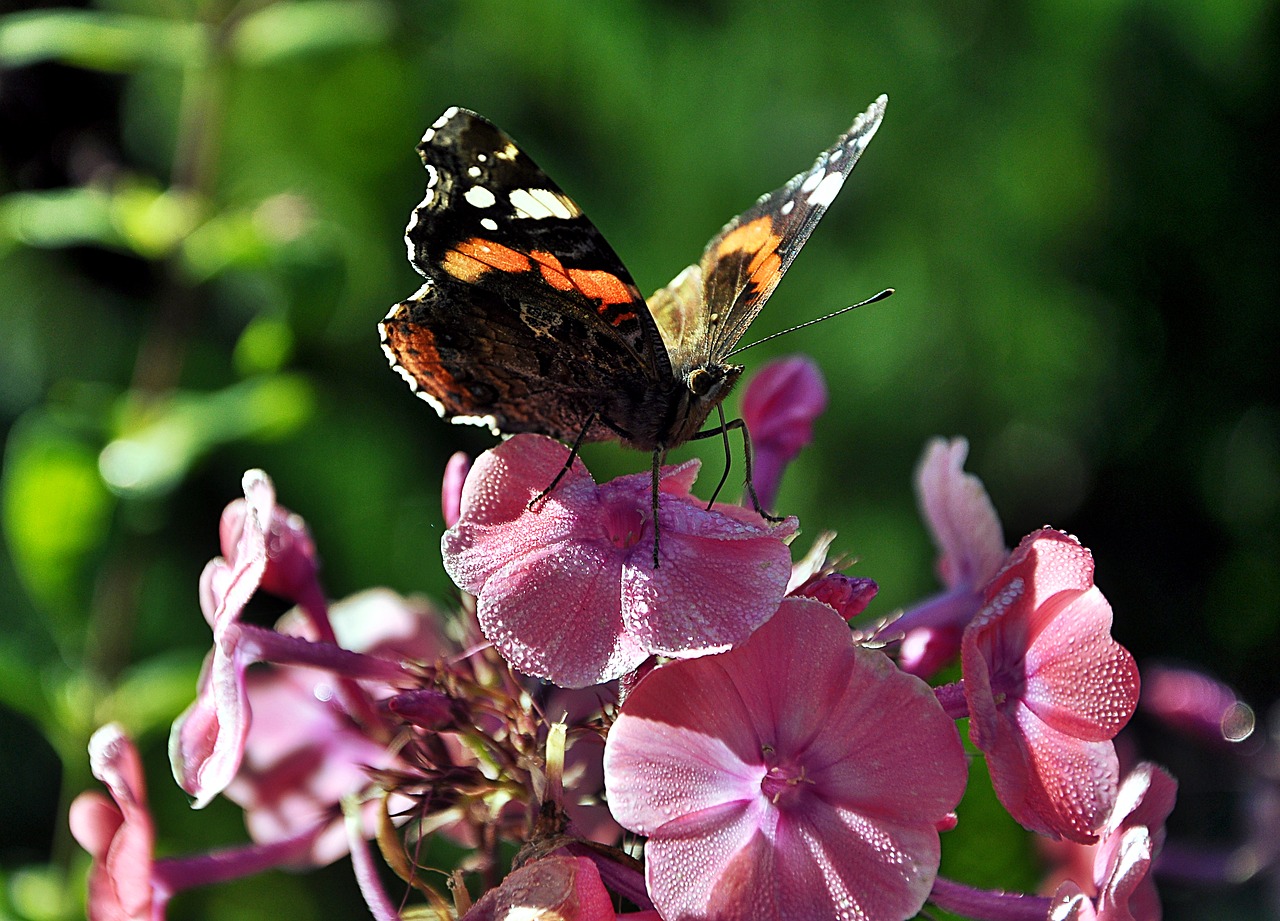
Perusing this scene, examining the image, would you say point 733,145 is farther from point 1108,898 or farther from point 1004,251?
point 1108,898

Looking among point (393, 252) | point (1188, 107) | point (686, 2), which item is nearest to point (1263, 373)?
point (1188, 107)

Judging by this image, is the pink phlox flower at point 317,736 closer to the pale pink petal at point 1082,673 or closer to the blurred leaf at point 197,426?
the blurred leaf at point 197,426

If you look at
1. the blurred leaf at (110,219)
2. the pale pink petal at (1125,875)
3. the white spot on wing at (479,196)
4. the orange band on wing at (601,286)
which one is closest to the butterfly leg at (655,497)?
the orange band on wing at (601,286)

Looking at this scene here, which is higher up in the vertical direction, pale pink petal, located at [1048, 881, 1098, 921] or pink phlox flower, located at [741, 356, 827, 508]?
pink phlox flower, located at [741, 356, 827, 508]

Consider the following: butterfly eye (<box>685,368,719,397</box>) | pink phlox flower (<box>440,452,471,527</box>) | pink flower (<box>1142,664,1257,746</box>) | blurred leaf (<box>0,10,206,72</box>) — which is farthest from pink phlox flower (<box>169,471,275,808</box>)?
pink flower (<box>1142,664,1257,746</box>)

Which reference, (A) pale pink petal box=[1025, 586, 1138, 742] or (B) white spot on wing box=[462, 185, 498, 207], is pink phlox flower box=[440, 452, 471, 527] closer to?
(B) white spot on wing box=[462, 185, 498, 207]

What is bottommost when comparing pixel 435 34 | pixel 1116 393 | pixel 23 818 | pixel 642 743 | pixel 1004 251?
pixel 23 818
